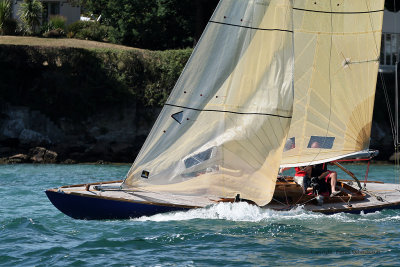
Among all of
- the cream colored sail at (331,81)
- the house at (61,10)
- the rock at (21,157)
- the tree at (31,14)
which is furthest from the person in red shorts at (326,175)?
the house at (61,10)

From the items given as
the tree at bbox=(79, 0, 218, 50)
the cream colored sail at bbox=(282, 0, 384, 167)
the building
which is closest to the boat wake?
the cream colored sail at bbox=(282, 0, 384, 167)

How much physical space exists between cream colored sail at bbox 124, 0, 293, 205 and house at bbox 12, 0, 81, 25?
3566 cm

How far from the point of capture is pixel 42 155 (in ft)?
122

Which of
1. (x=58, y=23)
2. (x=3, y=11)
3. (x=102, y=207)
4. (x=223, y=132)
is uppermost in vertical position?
(x=3, y=11)

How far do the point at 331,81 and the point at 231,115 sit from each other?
130 inches

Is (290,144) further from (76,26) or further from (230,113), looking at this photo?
(76,26)

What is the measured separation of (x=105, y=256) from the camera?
14391 millimetres

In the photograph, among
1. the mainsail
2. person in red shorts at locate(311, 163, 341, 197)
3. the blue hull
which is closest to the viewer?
the blue hull

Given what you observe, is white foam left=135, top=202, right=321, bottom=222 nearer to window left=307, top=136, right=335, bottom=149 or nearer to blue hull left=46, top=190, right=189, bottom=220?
blue hull left=46, top=190, right=189, bottom=220

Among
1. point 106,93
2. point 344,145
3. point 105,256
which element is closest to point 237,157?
point 344,145

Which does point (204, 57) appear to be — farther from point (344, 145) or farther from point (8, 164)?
point (8, 164)

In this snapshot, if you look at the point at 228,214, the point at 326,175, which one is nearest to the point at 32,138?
the point at 326,175

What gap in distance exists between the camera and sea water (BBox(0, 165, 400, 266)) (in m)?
14.2

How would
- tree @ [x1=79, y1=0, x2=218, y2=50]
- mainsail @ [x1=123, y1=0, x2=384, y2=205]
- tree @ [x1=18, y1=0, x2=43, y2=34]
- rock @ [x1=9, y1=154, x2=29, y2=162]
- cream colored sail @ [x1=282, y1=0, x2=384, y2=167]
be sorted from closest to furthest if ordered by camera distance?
mainsail @ [x1=123, y1=0, x2=384, y2=205] < cream colored sail @ [x1=282, y1=0, x2=384, y2=167] < rock @ [x1=9, y1=154, x2=29, y2=162] < tree @ [x1=79, y1=0, x2=218, y2=50] < tree @ [x1=18, y1=0, x2=43, y2=34]
